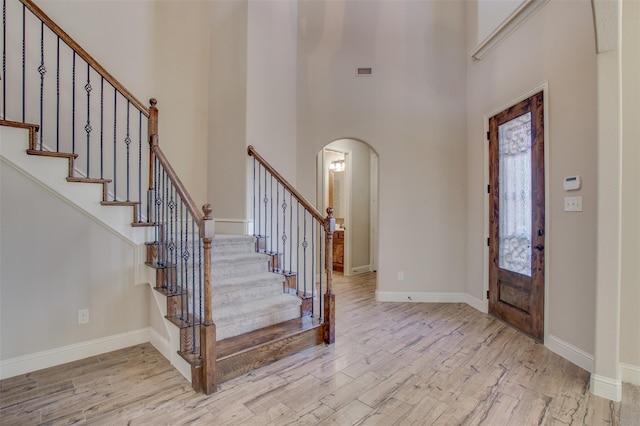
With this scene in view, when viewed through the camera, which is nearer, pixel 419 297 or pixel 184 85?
pixel 184 85

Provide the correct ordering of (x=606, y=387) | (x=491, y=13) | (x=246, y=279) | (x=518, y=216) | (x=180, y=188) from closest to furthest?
(x=606, y=387)
(x=180, y=188)
(x=246, y=279)
(x=518, y=216)
(x=491, y=13)

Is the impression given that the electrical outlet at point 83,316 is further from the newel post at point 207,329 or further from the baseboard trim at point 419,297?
the baseboard trim at point 419,297

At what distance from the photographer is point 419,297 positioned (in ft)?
14.0

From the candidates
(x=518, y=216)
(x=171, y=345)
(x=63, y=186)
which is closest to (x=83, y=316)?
(x=171, y=345)

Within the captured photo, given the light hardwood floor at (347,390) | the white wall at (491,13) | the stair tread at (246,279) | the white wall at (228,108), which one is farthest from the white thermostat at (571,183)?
the white wall at (228,108)

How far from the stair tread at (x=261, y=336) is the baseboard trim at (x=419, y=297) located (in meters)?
1.54

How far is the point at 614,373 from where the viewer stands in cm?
206

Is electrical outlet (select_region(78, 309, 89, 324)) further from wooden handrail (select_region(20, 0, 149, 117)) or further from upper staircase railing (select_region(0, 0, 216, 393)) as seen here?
wooden handrail (select_region(20, 0, 149, 117))

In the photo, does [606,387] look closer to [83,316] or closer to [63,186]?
[83,316]

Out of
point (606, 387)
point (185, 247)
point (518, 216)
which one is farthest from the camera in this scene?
point (518, 216)

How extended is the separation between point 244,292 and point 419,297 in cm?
252

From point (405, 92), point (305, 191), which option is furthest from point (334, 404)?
point (405, 92)

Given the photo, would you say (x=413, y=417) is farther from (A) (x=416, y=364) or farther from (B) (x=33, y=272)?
(B) (x=33, y=272)

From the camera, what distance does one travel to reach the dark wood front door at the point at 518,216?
2.98 m
